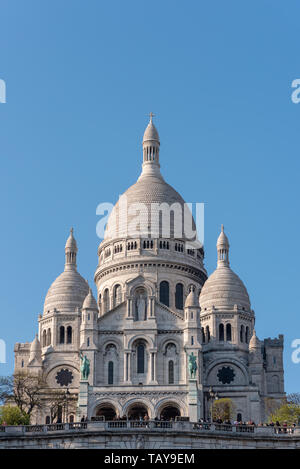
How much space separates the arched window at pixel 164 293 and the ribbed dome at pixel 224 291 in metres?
3.60

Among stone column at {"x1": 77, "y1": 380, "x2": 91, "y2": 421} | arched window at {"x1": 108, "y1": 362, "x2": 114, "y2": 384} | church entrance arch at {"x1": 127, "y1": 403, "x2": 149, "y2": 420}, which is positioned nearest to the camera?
stone column at {"x1": 77, "y1": 380, "x2": 91, "y2": 421}

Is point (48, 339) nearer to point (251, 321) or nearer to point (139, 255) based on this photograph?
point (139, 255)

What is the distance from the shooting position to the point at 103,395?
103188mm

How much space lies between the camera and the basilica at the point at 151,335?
10362 centimetres

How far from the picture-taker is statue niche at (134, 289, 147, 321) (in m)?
112

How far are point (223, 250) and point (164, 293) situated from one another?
8.21 meters

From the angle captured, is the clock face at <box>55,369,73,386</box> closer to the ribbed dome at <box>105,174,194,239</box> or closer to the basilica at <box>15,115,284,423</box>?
the basilica at <box>15,115,284,423</box>

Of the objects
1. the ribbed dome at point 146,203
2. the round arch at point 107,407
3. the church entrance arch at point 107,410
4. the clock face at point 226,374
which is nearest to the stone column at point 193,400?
the round arch at point 107,407

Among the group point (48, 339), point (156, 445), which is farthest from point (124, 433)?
point (48, 339)

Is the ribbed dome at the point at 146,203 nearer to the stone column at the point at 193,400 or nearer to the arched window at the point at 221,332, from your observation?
the arched window at the point at 221,332

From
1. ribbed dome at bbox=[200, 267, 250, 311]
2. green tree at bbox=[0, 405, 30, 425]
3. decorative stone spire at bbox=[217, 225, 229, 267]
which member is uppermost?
decorative stone spire at bbox=[217, 225, 229, 267]

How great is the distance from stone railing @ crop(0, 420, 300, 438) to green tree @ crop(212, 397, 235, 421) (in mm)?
37344

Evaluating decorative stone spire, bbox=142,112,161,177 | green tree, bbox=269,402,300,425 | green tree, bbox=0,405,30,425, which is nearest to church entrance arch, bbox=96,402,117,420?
green tree, bbox=0,405,30,425

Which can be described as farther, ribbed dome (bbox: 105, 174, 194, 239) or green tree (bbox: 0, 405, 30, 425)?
ribbed dome (bbox: 105, 174, 194, 239)
